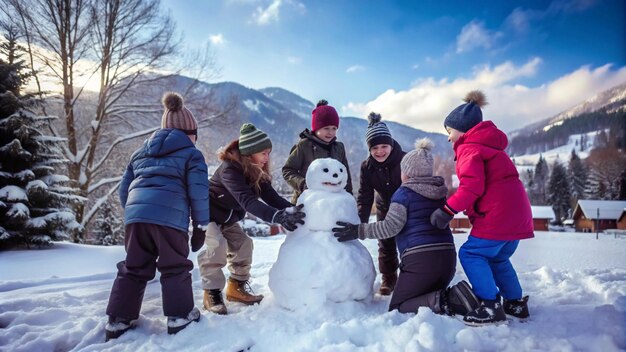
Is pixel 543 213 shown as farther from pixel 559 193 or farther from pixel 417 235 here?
pixel 417 235

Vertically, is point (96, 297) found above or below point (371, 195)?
below

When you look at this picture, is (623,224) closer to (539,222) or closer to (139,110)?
(139,110)

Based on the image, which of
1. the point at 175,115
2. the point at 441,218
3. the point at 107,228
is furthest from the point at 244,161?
the point at 107,228

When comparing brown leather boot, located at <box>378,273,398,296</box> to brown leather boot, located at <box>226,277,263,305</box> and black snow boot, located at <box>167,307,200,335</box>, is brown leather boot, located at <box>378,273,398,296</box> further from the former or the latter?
black snow boot, located at <box>167,307,200,335</box>

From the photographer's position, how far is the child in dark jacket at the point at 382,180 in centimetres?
346

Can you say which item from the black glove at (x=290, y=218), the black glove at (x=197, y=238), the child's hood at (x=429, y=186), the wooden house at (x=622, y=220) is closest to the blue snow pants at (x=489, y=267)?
the child's hood at (x=429, y=186)

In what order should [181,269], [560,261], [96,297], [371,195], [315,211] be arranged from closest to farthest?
[181,269], [315,211], [96,297], [371,195], [560,261]

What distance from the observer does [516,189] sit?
245 centimetres

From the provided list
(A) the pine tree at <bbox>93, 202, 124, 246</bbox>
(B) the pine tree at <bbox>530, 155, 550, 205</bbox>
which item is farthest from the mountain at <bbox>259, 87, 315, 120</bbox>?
(A) the pine tree at <bbox>93, 202, 124, 246</bbox>

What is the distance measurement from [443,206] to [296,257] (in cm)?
116

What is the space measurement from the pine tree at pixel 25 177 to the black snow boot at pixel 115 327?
4265mm

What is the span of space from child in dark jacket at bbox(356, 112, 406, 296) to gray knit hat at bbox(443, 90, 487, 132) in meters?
0.83

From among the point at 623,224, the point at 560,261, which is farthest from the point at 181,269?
the point at 623,224

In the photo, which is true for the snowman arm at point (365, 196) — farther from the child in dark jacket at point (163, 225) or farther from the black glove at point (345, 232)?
the child in dark jacket at point (163, 225)
